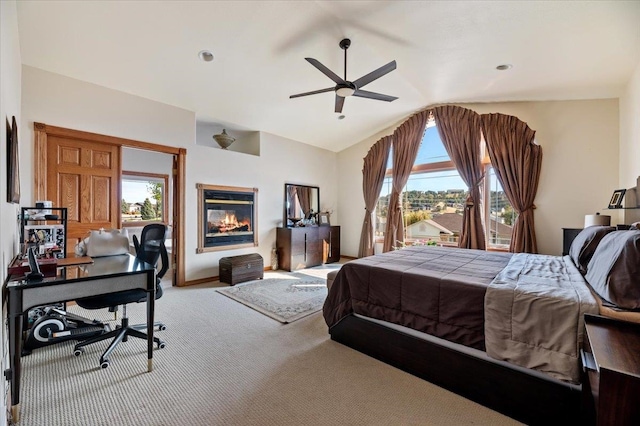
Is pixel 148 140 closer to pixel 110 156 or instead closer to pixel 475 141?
pixel 110 156

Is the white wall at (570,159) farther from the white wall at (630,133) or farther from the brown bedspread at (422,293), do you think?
the brown bedspread at (422,293)

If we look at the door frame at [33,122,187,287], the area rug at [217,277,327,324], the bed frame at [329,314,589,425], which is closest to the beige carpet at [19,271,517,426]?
the bed frame at [329,314,589,425]

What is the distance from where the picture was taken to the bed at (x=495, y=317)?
1484 millimetres

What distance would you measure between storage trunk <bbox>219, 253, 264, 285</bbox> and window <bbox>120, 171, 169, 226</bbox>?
3.17 metres

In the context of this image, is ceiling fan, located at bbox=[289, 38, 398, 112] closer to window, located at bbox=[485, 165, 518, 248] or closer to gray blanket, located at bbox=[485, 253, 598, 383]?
gray blanket, located at bbox=[485, 253, 598, 383]

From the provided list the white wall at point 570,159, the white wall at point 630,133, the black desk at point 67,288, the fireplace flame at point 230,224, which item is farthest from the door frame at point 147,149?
the white wall at point 630,133

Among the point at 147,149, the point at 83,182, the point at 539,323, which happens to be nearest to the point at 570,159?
the point at 539,323

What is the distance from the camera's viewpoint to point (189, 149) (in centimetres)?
445

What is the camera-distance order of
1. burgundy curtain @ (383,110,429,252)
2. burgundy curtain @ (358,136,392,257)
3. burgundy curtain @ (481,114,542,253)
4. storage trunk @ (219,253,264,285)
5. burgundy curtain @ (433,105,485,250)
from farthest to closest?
burgundy curtain @ (358,136,392,257)
burgundy curtain @ (383,110,429,252)
burgundy curtain @ (433,105,485,250)
storage trunk @ (219,253,264,285)
burgundy curtain @ (481,114,542,253)

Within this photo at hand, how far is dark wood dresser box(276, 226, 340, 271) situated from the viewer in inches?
218

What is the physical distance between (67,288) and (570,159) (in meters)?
6.01

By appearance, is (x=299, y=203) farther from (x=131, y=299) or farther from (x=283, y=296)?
(x=131, y=299)

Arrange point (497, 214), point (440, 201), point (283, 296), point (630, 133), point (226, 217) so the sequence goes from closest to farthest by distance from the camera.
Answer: point (630, 133)
point (283, 296)
point (497, 214)
point (226, 217)
point (440, 201)

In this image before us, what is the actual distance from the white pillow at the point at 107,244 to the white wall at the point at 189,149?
1166mm
